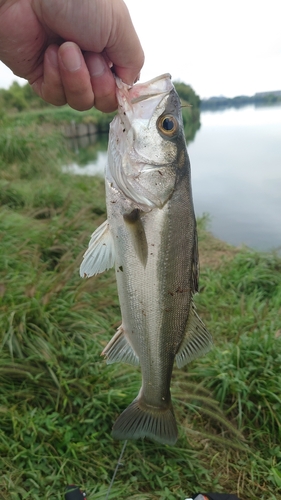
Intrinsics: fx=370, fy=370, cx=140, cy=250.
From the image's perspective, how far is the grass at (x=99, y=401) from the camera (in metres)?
2.59

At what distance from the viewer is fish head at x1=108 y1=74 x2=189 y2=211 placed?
1684mm

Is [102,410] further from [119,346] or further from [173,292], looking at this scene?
[173,292]

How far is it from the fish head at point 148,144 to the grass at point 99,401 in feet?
6.21

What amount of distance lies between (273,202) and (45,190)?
8.13 m

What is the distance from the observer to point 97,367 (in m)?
3.21

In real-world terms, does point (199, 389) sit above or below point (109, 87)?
below

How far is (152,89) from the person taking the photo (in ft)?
5.55

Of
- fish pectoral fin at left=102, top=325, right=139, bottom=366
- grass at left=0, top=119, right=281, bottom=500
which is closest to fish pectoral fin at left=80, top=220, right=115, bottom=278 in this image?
fish pectoral fin at left=102, top=325, right=139, bottom=366

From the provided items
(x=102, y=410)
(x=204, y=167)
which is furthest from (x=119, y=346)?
(x=204, y=167)

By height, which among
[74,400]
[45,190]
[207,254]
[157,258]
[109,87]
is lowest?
[207,254]

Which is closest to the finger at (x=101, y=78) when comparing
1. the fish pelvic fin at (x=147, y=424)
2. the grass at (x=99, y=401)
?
the fish pelvic fin at (x=147, y=424)

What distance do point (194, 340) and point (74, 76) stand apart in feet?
4.69

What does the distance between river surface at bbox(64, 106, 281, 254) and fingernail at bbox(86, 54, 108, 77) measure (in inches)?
272

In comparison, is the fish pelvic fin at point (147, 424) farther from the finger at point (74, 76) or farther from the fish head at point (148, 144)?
the finger at point (74, 76)
